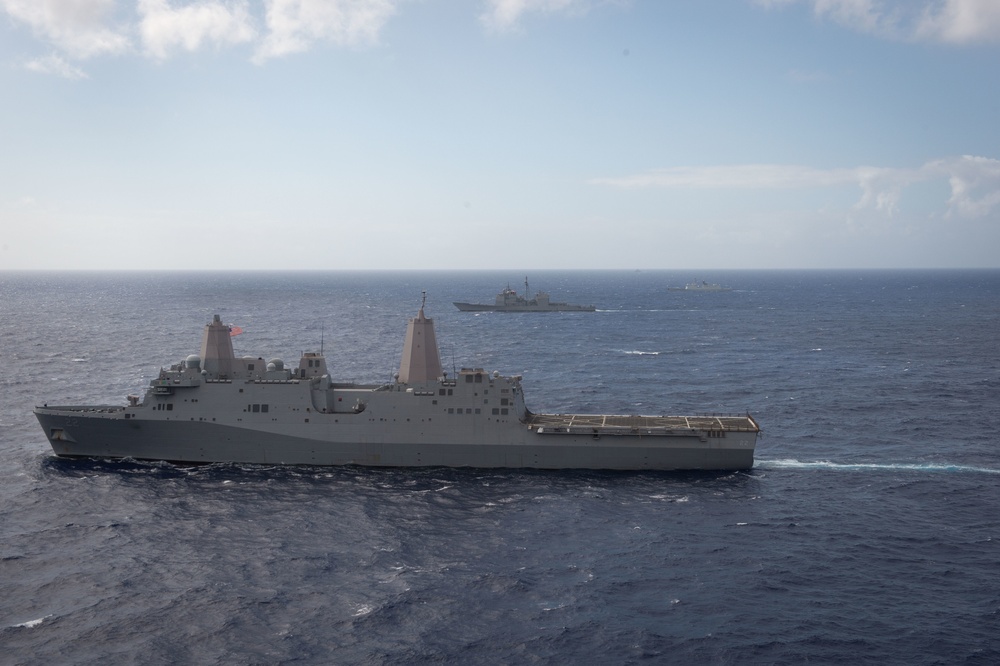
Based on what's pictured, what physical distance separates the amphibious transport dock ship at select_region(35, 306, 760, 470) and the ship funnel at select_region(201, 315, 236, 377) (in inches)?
34.5

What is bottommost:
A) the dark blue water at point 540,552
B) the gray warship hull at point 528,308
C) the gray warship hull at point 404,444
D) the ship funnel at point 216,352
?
the dark blue water at point 540,552

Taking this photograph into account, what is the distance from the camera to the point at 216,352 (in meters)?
48.6

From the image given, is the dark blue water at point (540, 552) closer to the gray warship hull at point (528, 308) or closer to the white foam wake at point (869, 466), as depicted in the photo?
the white foam wake at point (869, 466)

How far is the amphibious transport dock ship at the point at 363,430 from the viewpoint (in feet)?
151

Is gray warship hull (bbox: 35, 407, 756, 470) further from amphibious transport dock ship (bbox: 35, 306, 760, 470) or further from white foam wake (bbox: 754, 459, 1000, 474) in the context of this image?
white foam wake (bbox: 754, 459, 1000, 474)

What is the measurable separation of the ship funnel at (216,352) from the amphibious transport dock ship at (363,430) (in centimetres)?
88

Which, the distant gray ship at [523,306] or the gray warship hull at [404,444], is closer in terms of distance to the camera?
the gray warship hull at [404,444]

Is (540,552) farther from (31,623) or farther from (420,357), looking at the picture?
(31,623)

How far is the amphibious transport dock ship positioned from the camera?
151 feet

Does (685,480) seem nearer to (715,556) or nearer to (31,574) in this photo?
(715,556)

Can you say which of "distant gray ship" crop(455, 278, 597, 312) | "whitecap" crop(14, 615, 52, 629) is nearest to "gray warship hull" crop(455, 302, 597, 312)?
"distant gray ship" crop(455, 278, 597, 312)

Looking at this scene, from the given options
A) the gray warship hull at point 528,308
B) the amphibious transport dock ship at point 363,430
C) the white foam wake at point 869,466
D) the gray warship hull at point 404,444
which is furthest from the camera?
the gray warship hull at point 528,308

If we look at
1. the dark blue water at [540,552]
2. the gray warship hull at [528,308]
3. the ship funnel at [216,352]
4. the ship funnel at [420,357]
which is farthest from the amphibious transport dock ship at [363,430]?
the gray warship hull at [528,308]

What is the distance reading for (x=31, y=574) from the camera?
31750mm
